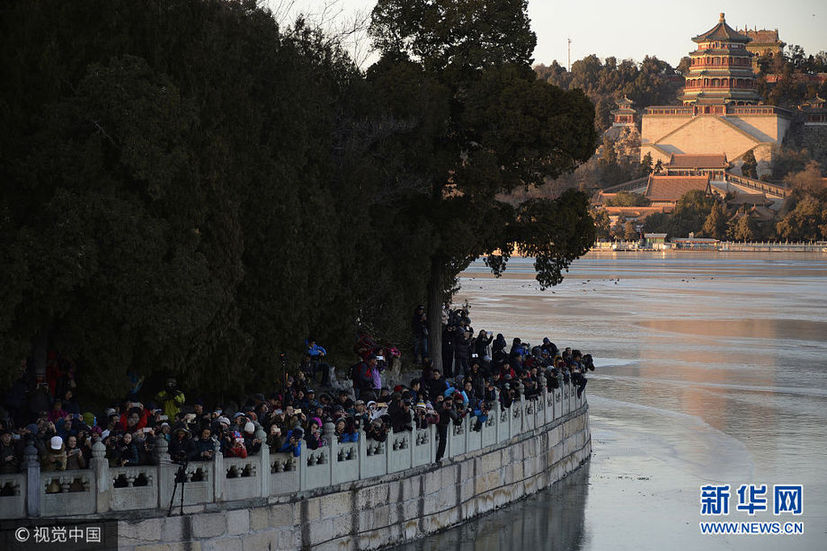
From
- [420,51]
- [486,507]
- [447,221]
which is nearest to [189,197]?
[486,507]

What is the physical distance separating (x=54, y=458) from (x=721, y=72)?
185 m

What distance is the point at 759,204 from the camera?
6309 inches

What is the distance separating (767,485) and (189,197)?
1261 cm

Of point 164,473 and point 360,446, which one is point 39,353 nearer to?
point 164,473

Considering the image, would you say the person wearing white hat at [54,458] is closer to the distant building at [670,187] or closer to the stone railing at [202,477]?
the stone railing at [202,477]

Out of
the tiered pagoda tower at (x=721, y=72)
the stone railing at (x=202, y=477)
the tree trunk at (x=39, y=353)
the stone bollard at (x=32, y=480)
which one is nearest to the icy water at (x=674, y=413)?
the stone railing at (x=202, y=477)

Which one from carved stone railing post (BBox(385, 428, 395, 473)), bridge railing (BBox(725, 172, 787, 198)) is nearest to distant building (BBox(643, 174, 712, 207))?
bridge railing (BBox(725, 172, 787, 198))

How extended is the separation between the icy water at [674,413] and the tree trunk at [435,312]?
3.95m

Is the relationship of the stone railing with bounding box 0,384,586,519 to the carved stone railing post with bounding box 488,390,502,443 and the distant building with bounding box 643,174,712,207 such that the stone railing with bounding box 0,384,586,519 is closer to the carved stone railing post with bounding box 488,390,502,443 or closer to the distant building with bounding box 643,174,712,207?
the carved stone railing post with bounding box 488,390,502,443

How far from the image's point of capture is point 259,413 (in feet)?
57.8

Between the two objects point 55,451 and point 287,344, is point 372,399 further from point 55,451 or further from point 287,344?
point 55,451

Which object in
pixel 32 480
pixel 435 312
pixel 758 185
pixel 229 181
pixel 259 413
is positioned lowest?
pixel 32 480

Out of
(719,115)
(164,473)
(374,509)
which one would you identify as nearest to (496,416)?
(374,509)

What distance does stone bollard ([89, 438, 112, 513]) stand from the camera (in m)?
14.8
